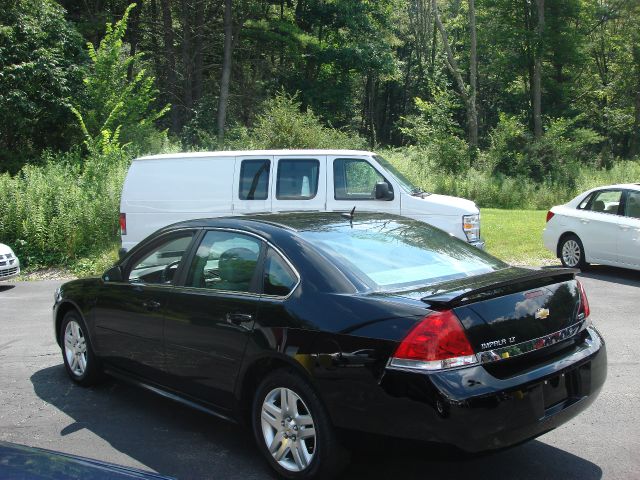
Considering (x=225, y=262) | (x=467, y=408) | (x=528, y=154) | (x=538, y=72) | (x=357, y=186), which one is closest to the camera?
(x=467, y=408)

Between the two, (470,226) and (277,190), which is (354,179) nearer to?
(277,190)

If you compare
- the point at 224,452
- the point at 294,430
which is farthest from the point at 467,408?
Answer: the point at 224,452

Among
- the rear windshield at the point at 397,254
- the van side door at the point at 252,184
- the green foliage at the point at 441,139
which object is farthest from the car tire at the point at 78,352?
the green foliage at the point at 441,139

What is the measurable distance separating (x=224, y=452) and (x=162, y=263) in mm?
1624

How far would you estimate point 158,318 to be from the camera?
197 inches

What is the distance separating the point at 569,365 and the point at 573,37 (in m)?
39.4

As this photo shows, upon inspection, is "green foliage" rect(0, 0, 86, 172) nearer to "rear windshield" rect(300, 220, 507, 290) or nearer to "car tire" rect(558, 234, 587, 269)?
"car tire" rect(558, 234, 587, 269)

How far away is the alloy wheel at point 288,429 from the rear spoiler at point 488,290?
988mm

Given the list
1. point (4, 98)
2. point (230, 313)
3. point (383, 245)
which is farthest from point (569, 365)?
point (4, 98)

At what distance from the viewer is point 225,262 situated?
4805 mm

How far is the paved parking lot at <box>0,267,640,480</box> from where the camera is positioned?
4207 mm

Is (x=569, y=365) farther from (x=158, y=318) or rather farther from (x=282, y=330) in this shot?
(x=158, y=318)

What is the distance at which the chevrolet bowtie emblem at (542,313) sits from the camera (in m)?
3.96

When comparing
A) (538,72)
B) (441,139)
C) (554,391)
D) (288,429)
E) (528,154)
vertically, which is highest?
(538,72)
